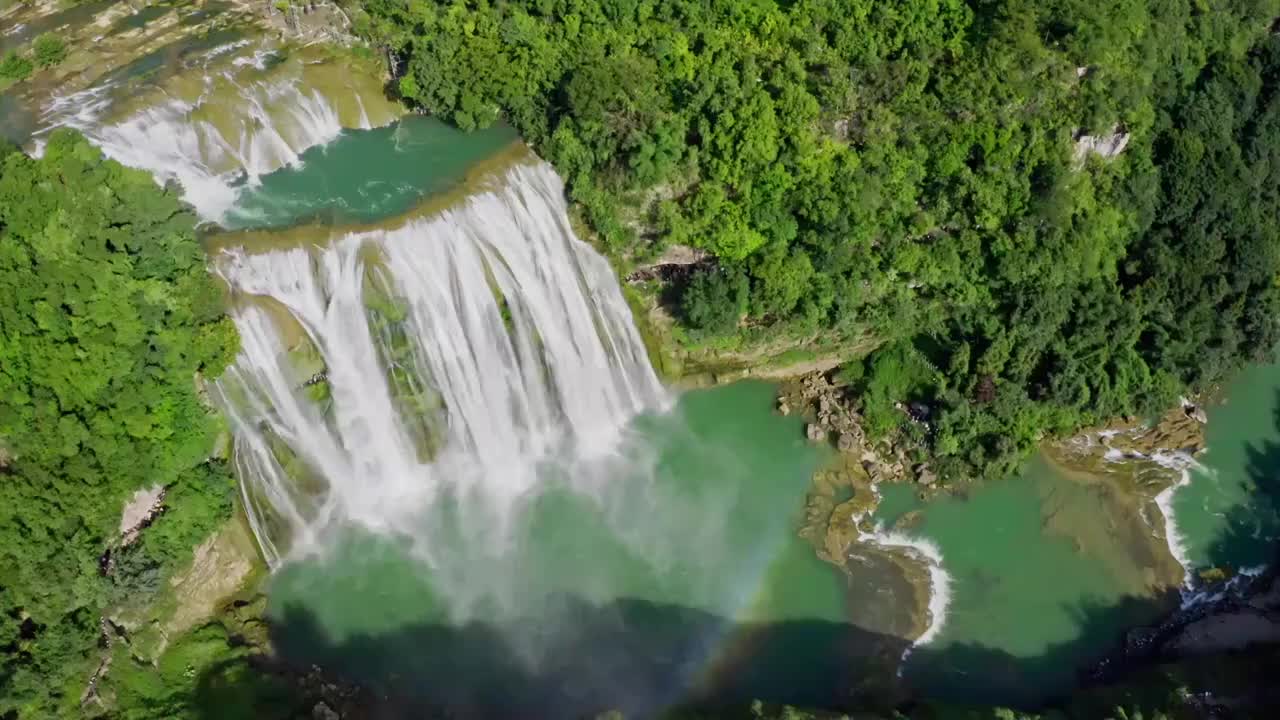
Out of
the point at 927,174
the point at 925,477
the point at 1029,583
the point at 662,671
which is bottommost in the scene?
the point at 1029,583

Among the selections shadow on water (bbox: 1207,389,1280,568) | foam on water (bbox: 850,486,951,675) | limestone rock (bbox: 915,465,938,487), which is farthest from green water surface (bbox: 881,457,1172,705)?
shadow on water (bbox: 1207,389,1280,568)

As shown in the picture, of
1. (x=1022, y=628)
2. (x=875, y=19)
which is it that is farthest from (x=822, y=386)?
(x=875, y=19)

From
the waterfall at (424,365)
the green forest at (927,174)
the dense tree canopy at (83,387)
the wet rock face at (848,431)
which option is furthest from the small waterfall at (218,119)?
the wet rock face at (848,431)

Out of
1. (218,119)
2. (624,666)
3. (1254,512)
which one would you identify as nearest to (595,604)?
(624,666)

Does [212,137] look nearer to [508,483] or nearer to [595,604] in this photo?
[508,483]

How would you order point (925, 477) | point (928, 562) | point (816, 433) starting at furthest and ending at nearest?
point (816, 433), point (925, 477), point (928, 562)

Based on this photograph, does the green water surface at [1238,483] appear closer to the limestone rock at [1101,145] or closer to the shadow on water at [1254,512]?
the shadow on water at [1254,512]
